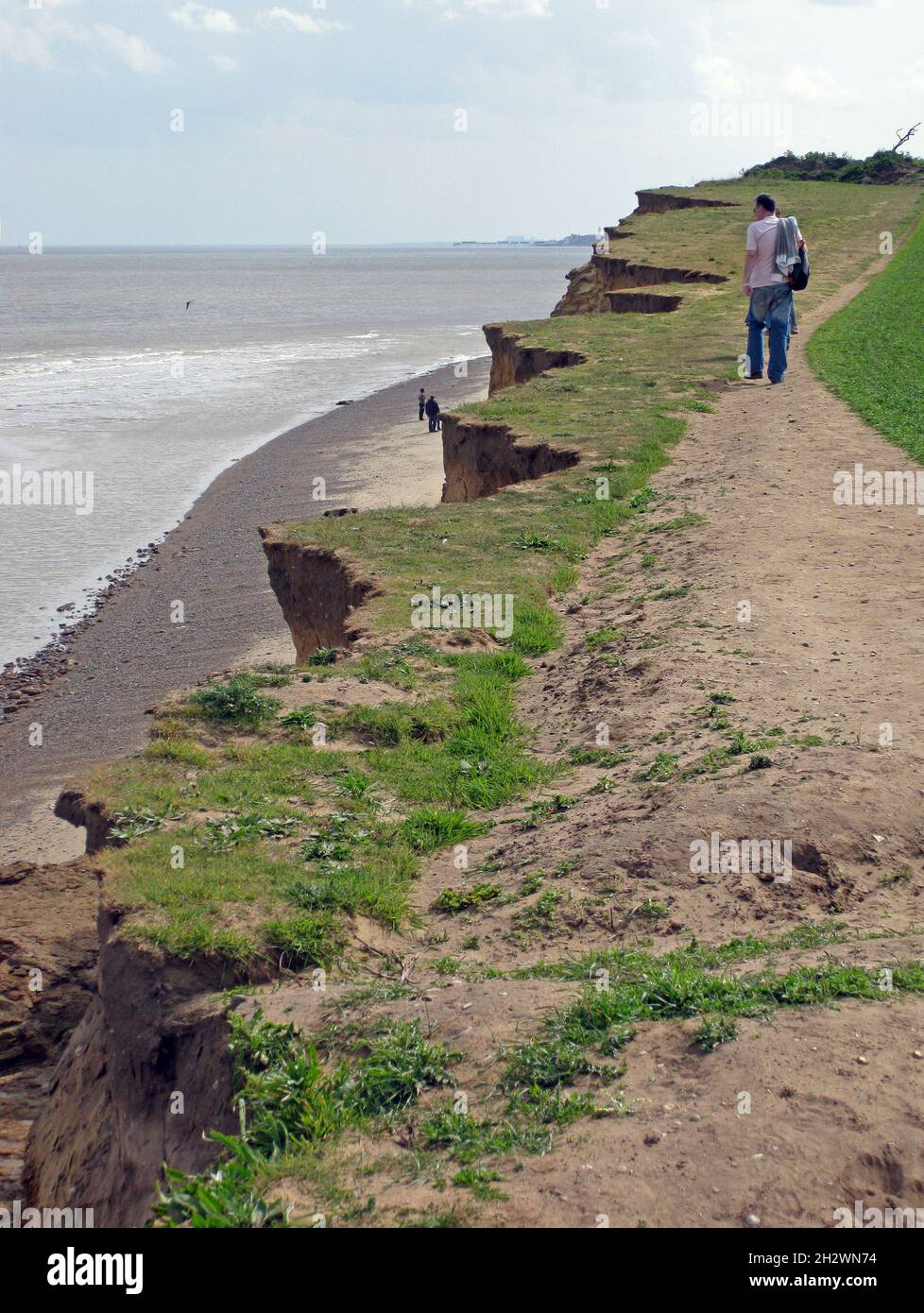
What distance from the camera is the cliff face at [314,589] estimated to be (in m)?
11.2

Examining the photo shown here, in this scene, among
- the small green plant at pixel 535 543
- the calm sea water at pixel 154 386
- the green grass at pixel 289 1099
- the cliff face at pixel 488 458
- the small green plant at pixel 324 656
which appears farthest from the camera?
the calm sea water at pixel 154 386

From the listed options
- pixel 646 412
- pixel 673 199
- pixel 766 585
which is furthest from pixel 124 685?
pixel 673 199

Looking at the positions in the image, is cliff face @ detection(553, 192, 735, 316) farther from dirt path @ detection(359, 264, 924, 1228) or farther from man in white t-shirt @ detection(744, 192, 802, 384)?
dirt path @ detection(359, 264, 924, 1228)

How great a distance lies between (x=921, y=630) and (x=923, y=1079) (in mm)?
4831

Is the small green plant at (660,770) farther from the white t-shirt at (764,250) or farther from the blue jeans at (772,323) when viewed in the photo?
the blue jeans at (772,323)

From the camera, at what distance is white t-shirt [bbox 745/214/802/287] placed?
15.0m

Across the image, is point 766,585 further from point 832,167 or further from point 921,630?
point 832,167

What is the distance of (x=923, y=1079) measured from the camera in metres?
3.95

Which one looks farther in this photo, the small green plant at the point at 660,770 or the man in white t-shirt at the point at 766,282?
the man in white t-shirt at the point at 766,282

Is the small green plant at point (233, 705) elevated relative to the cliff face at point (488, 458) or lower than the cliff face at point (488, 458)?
lower

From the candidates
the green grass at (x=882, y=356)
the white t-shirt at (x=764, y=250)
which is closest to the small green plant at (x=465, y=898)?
the green grass at (x=882, y=356)

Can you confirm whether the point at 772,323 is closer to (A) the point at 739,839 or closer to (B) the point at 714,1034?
(A) the point at 739,839

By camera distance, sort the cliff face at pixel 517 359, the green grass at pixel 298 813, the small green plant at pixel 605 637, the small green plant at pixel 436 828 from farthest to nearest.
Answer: the cliff face at pixel 517 359 < the small green plant at pixel 605 637 < the small green plant at pixel 436 828 < the green grass at pixel 298 813

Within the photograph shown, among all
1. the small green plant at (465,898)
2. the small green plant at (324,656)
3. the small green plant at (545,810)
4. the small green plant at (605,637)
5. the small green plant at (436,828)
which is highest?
the small green plant at (605,637)
